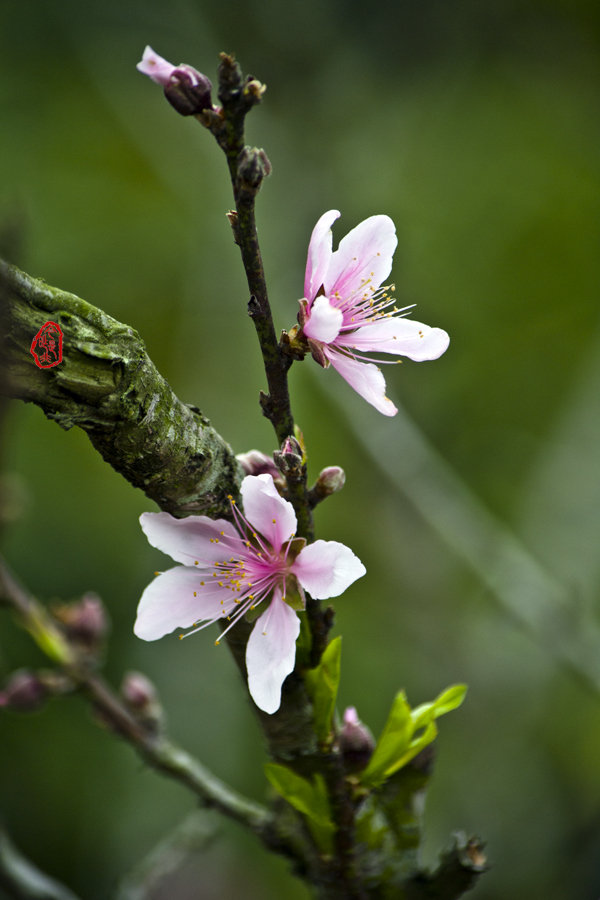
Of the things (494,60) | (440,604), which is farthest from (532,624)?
(494,60)

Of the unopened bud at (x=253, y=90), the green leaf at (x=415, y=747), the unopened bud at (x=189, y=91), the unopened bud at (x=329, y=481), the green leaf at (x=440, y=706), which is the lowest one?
the green leaf at (x=415, y=747)

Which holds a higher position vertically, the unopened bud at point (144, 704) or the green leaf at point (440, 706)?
the unopened bud at point (144, 704)

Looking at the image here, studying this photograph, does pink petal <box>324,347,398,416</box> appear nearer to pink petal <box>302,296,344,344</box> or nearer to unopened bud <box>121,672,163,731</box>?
pink petal <box>302,296,344,344</box>

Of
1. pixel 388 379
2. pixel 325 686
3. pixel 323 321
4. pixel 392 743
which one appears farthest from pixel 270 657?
pixel 388 379

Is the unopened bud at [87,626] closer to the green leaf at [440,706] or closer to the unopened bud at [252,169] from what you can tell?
the green leaf at [440,706]

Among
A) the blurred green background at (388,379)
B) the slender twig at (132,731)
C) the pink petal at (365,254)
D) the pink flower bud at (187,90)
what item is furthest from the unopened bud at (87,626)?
the blurred green background at (388,379)

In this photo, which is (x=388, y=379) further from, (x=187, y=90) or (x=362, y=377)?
(x=187, y=90)

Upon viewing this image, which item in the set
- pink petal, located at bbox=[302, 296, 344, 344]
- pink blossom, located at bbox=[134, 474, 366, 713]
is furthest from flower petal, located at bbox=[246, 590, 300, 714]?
pink petal, located at bbox=[302, 296, 344, 344]
